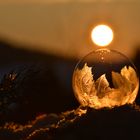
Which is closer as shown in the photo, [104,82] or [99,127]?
[99,127]

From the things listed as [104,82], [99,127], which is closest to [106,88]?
[104,82]

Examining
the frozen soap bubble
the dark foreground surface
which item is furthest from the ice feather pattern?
the dark foreground surface

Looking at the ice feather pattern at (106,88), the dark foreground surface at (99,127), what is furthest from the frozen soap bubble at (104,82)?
the dark foreground surface at (99,127)

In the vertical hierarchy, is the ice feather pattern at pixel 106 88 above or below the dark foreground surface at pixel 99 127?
above

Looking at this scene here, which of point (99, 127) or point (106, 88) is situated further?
point (106, 88)

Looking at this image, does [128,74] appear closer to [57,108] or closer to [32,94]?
[32,94]

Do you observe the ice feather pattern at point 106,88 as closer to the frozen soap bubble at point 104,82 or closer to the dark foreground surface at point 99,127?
the frozen soap bubble at point 104,82

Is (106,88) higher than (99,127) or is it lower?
higher

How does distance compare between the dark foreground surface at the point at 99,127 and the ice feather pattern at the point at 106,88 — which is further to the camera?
the ice feather pattern at the point at 106,88

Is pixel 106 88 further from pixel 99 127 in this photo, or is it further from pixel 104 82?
pixel 99 127
